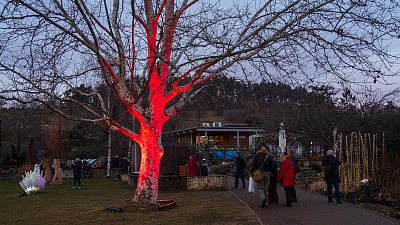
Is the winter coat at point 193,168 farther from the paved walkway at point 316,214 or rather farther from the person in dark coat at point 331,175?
the person in dark coat at point 331,175

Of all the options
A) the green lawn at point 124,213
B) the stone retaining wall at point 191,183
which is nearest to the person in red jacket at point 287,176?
the green lawn at point 124,213

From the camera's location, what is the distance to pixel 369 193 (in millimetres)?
14656

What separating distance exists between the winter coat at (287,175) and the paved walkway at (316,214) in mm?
657

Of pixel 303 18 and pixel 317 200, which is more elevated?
pixel 303 18

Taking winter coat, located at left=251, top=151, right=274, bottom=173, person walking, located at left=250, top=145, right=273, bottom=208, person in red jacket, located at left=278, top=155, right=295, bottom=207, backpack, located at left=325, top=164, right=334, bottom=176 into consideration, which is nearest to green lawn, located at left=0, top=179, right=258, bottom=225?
person walking, located at left=250, top=145, right=273, bottom=208

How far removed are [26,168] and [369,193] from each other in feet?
89.4

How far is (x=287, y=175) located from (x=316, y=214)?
2.55 meters

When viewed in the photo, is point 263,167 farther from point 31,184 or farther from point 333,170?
point 31,184

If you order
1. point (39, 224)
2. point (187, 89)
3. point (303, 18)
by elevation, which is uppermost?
point (303, 18)

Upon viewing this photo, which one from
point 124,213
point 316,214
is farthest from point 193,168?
point 316,214

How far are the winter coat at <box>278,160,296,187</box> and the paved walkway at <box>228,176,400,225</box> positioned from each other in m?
0.66

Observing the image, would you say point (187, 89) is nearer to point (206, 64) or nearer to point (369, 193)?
point (206, 64)

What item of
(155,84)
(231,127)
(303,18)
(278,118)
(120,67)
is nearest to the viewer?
(303,18)

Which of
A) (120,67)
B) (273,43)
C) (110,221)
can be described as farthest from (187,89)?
(110,221)
